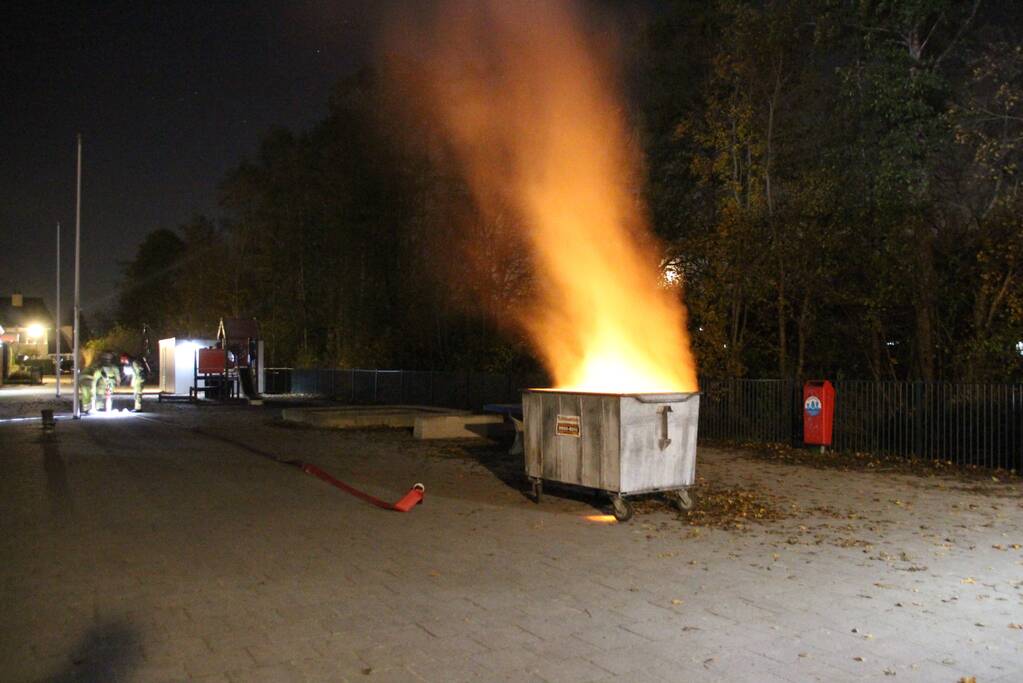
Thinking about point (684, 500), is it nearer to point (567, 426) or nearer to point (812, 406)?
point (567, 426)

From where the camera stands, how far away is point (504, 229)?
2616 centimetres

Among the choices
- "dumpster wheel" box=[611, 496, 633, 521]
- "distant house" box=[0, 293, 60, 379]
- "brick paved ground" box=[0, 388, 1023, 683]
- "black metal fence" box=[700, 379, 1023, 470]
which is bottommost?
"brick paved ground" box=[0, 388, 1023, 683]

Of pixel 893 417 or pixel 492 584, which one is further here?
pixel 893 417

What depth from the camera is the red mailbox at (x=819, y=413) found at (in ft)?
53.1

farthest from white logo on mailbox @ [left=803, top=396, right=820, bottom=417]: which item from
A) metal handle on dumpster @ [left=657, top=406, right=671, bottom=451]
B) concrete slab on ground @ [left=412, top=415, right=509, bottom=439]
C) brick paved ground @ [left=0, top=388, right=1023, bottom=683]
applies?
metal handle on dumpster @ [left=657, top=406, right=671, bottom=451]

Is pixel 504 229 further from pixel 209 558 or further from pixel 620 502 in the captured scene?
pixel 209 558

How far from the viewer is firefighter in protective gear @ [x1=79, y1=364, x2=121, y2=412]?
2681cm

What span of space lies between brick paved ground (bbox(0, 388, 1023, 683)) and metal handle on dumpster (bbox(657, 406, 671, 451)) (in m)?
0.91

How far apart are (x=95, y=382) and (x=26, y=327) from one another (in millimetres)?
72202

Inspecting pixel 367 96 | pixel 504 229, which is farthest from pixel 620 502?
pixel 367 96

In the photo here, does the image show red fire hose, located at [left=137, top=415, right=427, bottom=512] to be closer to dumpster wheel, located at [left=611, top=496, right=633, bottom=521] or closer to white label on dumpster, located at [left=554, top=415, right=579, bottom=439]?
white label on dumpster, located at [left=554, top=415, right=579, bottom=439]

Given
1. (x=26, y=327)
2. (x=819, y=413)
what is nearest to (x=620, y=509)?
(x=819, y=413)

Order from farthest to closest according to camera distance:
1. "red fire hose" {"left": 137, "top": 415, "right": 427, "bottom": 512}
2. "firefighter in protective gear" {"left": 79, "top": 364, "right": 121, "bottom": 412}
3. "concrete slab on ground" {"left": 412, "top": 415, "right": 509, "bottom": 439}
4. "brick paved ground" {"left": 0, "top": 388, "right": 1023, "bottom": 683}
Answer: "firefighter in protective gear" {"left": 79, "top": 364, "right": 121, "bottom": 412} < "concrete slab on ground" {"left": 412, "top": 415, "right": 509, "bottom": 439} < "red fire hose" {"left": 137, "top": 415, "right": 427, "bottom": 512} < "brick paved ground" {"left": 0, "top": 388, "right": 1023, "bottom": 683}

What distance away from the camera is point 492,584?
7.15 meters
